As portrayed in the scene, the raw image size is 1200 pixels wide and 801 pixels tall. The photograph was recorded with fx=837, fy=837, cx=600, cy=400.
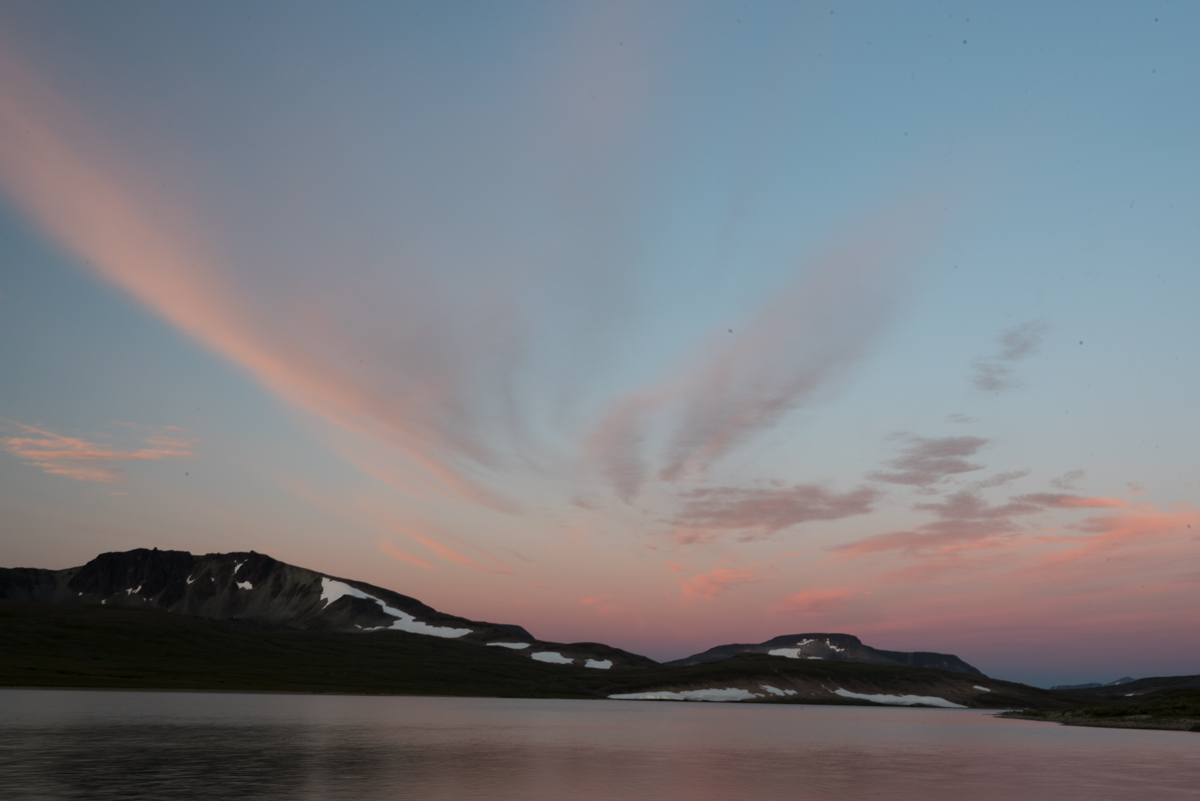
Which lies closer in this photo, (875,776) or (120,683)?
(875,776)

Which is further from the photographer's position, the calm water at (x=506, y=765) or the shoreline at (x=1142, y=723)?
the shoreline at (x=1142, y=723)

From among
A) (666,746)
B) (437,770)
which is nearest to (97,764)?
(437,770)

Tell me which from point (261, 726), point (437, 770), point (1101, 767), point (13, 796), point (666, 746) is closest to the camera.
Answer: point (13, 796)

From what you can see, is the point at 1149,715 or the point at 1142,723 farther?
the point at 1149,715

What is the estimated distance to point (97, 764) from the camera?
142 feet

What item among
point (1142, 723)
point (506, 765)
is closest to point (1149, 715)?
point (1142, 723)

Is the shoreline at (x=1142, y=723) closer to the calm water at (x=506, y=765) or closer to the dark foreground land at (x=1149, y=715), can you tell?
the dark foreground land at (x=1149, y=715)

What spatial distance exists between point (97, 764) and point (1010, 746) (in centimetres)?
8724

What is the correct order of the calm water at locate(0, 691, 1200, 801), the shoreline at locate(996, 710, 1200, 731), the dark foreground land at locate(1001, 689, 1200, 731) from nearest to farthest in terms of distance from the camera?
the calm water at locate(0, 691, 1200, 801), the shoreline at locate(996, 710, 1200, 731), the dark foreground land at locate(1001, 689, 1200, 731)

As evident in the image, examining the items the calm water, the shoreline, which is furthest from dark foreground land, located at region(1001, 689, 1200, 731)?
the calm water

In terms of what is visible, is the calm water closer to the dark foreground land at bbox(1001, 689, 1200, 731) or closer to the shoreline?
the shoreline

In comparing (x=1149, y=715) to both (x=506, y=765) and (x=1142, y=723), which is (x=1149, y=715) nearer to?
(x=1142, y=723)

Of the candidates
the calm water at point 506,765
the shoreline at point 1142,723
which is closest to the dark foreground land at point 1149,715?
the shoreline at point 1142,723

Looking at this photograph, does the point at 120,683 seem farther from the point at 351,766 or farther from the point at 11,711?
the point at 351,766
